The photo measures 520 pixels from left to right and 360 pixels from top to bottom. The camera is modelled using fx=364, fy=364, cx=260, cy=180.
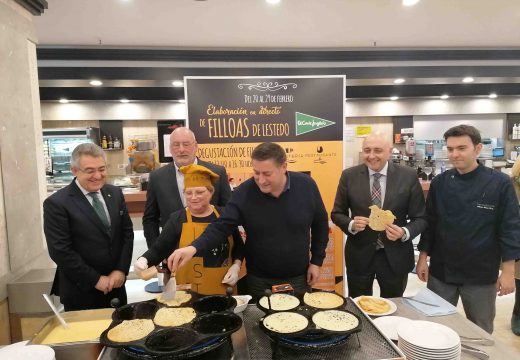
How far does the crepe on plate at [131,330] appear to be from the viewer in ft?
4.09

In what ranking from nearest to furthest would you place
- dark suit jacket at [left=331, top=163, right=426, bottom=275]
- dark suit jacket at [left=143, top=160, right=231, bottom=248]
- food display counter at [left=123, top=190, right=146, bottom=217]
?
dark suit jacket at [left=331, top=163, right=426, bottom=275], dark suit jacket at [left=143, top=160, right=231, bottom=248], food display counter at [left=123, top=190, right=146, bottom=217]

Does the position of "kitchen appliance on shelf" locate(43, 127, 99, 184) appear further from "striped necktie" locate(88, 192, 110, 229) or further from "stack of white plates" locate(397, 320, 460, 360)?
"stack of white plates" locate(397, 320, 460, 360)

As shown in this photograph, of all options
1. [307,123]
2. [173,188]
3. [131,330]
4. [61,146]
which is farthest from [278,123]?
[61,146]

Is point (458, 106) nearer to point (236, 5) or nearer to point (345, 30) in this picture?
point (345, 30)

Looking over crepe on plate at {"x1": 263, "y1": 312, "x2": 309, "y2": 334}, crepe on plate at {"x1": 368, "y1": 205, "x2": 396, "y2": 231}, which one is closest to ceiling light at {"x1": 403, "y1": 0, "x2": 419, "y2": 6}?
crepe on plate at {"x1": 368, "y1": 205, "x2": 396, "y2": 231}

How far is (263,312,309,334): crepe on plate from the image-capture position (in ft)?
4.18

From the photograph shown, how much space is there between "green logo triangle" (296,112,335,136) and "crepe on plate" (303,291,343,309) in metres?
2.31

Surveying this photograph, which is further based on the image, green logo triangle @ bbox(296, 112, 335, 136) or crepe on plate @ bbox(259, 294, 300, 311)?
green logo triangle @ bbox(296, 112, 335, 136)

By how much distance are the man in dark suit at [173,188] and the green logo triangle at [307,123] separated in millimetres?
1075

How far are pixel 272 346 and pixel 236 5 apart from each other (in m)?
3.18

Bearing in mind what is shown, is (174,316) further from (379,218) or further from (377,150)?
(377,150)

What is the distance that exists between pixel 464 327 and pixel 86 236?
2.09 metres

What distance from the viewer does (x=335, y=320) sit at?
135 cm

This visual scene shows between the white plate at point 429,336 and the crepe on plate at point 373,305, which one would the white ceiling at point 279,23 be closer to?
the crepe on plate at point 373,305
